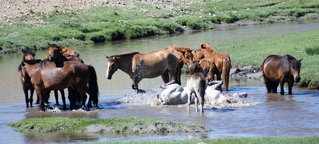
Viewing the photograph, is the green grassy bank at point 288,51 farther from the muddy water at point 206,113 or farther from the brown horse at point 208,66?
the brown horse at point 208,66

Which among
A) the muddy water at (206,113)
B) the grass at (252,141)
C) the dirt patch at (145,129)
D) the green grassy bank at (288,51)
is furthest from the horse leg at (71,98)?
the green grassy bank at (288,51)

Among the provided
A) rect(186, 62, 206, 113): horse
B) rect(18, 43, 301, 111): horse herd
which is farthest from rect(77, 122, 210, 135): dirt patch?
rect(18, 43, 301, 111): horse herd

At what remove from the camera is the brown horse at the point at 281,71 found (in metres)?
16.9

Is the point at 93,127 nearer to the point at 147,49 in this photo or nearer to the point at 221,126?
the point at 221,126

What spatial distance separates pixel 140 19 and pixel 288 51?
886 inches

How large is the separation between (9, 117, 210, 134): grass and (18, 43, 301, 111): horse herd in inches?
76.6

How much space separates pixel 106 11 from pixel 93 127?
1355 inches

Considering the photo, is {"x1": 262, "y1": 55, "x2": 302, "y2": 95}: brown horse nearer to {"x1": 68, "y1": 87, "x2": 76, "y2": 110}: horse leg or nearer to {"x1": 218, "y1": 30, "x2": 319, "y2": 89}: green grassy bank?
{"x1": 218, "y1": 30, "x2": 319, "y2": 89}: green grassy bank

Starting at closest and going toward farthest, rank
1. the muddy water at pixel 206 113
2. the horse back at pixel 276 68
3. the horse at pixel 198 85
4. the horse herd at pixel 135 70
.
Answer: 1. the muddy water at pixel 206 113
2. the horse at pixel 198 85
3. the horse herd at pixel 135 70
4. the horse back at pixel 276 68

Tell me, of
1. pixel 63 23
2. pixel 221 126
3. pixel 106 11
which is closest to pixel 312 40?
pixel 221 126

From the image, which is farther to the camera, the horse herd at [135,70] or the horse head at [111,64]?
the horse head at [111,64]

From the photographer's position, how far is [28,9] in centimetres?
4388

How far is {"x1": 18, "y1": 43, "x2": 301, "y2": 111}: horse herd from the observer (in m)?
16.1

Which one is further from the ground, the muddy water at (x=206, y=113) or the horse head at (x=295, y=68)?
the horse head at (x=295, y=68)
